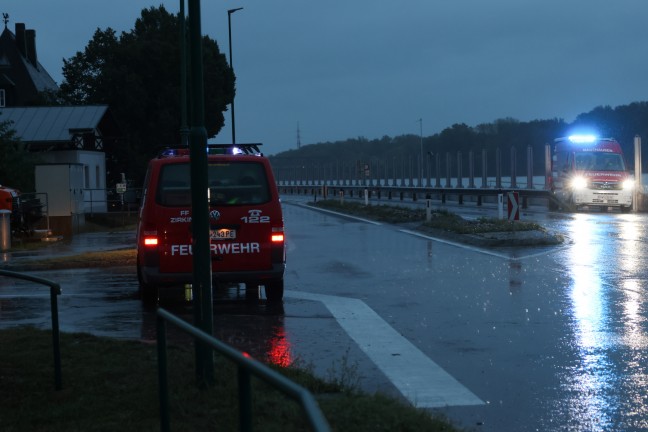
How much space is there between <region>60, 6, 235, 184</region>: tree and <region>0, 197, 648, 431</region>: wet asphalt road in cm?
4227

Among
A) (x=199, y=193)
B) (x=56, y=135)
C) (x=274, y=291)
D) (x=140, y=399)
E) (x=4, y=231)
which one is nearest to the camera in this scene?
(x=140, y=399)

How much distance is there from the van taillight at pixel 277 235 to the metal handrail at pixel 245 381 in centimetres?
674

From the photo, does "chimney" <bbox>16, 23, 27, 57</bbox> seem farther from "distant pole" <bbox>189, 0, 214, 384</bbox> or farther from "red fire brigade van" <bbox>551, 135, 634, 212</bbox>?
"distant pole" <bbox>189, 0, 214, 384</bbox>

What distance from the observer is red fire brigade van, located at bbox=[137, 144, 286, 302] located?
1208 cm

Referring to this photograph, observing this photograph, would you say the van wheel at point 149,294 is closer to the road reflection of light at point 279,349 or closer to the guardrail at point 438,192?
the road reflection of light at point 279,349

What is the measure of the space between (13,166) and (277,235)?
2927 centimetres

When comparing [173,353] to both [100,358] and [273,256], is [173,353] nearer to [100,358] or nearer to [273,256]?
[100,358]

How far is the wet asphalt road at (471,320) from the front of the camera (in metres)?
7.11

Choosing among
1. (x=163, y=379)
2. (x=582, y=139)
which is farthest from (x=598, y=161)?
(x=163, y=379)

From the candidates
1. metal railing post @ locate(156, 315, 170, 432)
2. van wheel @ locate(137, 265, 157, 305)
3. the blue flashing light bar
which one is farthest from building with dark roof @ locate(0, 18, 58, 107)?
metal railing post @ locate(156, 315, 170, 432)

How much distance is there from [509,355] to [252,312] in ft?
13.4

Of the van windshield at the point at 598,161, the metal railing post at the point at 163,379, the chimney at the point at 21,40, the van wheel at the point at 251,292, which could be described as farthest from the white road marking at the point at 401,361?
the chimney at the point at 21,40

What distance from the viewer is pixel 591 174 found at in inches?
1535

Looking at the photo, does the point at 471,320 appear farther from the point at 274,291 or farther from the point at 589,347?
the point at 274,291
